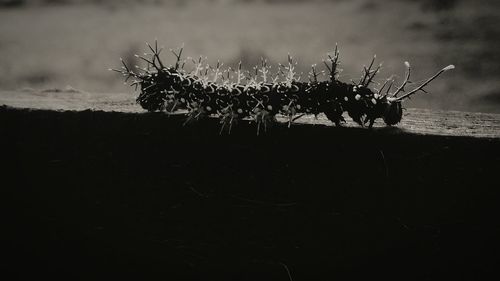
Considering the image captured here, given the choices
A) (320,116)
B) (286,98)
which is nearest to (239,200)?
(286,98)

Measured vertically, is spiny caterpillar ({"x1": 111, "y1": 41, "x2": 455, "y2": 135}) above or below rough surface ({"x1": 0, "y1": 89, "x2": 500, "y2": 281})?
above

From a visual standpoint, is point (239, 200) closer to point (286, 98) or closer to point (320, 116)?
point (286, 98)

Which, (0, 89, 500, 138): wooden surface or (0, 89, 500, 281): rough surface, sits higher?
(0, 89, 500, 138): wooden surface

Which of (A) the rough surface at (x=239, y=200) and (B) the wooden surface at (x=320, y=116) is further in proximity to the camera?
(B) the wooden surface at (x=320, y=116)

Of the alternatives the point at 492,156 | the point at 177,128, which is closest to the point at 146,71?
the point at 177,128

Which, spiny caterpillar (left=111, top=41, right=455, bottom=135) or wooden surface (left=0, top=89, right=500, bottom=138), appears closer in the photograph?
spiny caterpillar (left=111, top=41, right=455, bottom=135)

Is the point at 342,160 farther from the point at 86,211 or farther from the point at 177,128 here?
the point at 86,211

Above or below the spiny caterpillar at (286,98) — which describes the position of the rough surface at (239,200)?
below

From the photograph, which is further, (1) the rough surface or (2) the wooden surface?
(2) the wooden surface
